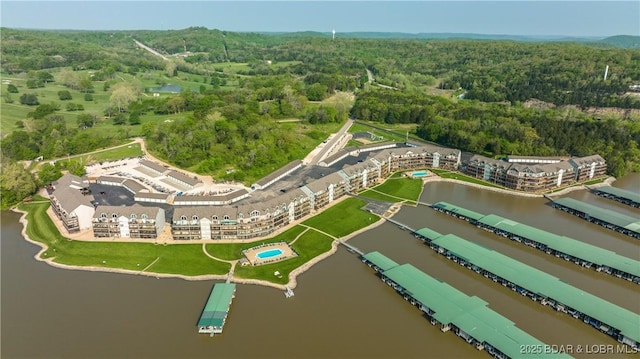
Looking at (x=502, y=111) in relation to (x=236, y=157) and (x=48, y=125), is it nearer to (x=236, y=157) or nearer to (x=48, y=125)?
(x=236, y=157)

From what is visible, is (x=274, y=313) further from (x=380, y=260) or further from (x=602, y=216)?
(x=602, y=216)

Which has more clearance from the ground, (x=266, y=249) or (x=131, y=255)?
(x=266, y=249)

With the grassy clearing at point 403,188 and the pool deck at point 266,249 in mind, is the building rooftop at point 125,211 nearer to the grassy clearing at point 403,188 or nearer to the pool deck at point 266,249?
the pool deck at point 266,249

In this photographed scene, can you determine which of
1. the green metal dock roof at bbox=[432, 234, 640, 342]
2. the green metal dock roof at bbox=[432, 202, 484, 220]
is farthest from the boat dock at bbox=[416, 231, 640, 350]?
the green metal dock roof at bbox=[432, 202, 484, 220]

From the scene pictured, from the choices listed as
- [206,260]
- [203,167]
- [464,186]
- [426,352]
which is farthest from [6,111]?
[426,352]

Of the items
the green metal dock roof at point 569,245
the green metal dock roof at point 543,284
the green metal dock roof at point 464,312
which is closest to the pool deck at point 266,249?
the green metal dock roof at point 464,312

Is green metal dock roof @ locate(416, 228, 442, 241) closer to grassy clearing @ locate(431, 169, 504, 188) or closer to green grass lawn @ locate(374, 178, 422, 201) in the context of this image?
green grass lawn @ locate(374, 178, 422, 201)

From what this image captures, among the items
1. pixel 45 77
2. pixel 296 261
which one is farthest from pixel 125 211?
pixel 45 77
